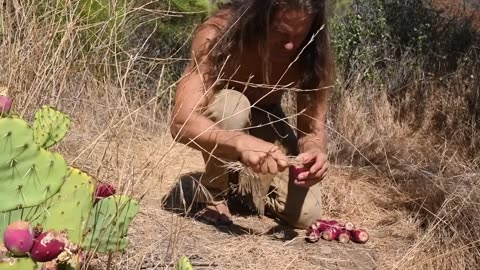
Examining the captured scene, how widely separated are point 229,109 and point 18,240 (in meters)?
0.98

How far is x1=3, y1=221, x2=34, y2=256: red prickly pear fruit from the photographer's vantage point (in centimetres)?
117

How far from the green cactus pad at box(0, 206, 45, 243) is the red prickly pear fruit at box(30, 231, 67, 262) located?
20 centimetres

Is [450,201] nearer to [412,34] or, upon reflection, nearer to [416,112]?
[416,112]

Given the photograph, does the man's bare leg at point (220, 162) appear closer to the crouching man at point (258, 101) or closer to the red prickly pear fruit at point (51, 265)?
the crouching man at point (258, 101)

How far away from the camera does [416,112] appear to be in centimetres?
326

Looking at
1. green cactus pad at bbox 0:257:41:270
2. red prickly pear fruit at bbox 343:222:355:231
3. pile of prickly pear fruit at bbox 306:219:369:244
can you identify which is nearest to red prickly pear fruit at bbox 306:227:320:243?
pile of prickly pear fruit at bbox 306:219:369:244

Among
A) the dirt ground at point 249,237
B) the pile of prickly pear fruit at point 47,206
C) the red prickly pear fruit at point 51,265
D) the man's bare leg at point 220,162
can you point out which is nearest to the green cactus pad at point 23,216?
the pile of prickly pear fruit at point 47,206

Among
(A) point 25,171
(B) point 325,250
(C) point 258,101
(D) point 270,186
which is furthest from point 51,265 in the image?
(D) point 270,186

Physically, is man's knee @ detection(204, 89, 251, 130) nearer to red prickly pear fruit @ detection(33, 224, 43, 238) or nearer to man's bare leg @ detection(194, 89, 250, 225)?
man's bare leg @ detection(194, 89, 250, 225)

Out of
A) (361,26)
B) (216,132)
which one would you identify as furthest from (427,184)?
(361,26)

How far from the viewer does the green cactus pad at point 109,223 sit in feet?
4.71

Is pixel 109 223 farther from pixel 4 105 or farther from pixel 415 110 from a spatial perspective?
pixel 415 110

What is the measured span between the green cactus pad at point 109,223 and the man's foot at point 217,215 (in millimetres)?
726

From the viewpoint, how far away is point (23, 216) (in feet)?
4.67
